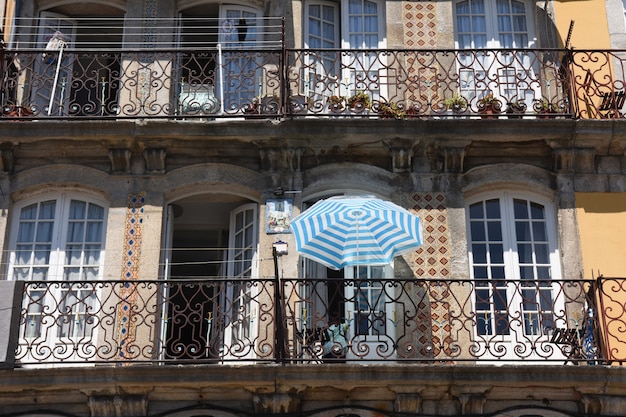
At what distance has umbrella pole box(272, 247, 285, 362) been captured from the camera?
13844 millimetres

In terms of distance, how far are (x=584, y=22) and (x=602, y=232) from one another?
3.09 meters

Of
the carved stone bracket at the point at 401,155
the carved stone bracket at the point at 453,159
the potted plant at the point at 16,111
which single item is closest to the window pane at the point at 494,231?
the carved stone bracket at the point at 453,159

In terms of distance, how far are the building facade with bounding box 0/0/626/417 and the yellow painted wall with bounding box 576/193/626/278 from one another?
0.03 meters

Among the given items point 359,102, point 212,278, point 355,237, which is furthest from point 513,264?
point 212,278

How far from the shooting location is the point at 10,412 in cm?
1395

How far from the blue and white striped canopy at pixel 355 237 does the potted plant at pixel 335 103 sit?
1.82 metres

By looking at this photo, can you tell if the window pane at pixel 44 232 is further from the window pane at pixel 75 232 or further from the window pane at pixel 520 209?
the window pane at pixel 520 209

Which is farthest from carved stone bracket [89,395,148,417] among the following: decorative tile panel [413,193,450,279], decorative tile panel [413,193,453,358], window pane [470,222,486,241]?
window pane [470,222,486,241]

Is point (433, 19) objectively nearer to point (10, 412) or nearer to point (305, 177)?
point (305, 177)

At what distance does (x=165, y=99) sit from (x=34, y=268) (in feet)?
8.82

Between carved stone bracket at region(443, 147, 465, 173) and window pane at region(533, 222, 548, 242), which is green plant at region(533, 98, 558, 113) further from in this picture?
window pane at region(533, 222, 548, 242)

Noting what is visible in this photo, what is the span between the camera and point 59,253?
603 inches

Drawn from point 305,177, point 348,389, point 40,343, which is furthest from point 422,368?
point 40,343

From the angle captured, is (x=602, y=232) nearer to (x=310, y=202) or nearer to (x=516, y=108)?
(x=516, y=108)
